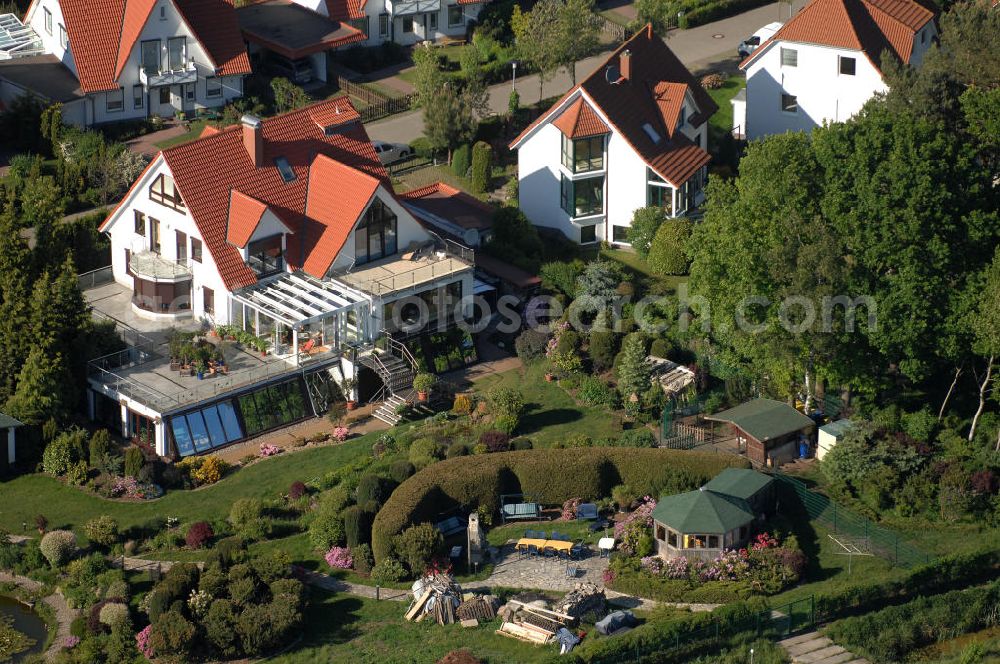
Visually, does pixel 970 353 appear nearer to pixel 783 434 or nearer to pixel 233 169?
pixel 783 434

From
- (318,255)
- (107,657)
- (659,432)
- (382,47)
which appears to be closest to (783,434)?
(659,432)

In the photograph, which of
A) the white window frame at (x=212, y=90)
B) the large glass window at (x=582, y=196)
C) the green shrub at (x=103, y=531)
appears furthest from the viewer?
the white window frame at (x=212, y=90)

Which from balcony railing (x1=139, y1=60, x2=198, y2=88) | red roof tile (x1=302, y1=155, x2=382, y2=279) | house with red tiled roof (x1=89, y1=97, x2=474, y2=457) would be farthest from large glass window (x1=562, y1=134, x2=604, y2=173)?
balcony railing (x1=139, y1=60, x2=198, y2=88)

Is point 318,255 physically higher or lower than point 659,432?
higher

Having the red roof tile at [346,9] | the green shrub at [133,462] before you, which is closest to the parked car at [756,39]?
the red roof tile at [346,9]

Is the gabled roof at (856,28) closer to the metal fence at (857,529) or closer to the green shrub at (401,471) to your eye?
the metal fence at (857,529)

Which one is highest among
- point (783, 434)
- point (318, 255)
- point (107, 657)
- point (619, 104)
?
point (619, 104)
